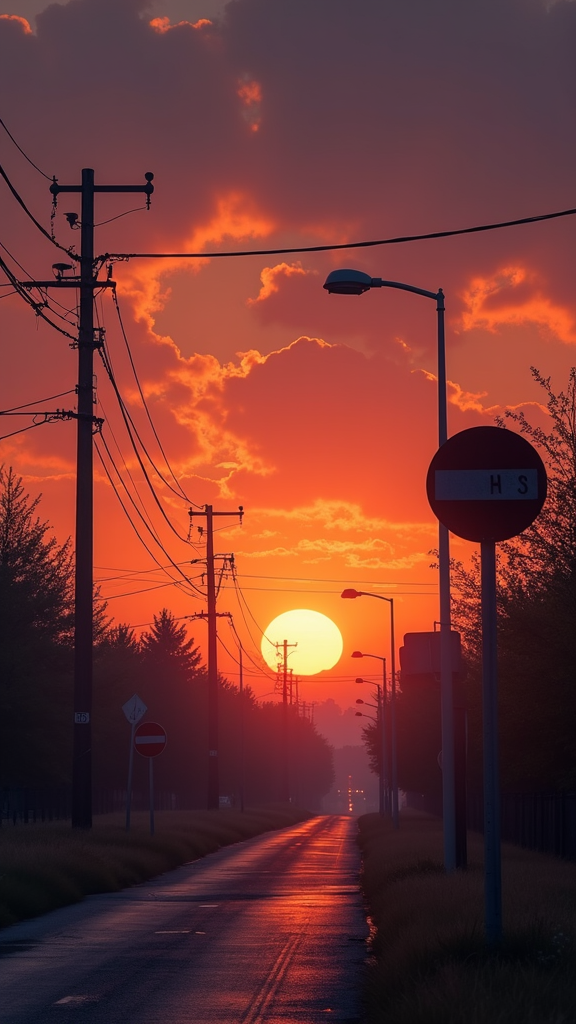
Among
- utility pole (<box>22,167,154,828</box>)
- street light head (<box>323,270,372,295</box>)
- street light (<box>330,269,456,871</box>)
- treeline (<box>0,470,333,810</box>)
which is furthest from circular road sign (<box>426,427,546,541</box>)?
treeline (<box>0,470,333,810</box>)

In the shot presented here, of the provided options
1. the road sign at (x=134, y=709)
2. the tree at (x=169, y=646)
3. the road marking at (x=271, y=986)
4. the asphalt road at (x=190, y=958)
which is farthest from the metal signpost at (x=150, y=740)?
the tree at (x=169, y=646)

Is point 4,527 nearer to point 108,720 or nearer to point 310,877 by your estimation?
point 108,720

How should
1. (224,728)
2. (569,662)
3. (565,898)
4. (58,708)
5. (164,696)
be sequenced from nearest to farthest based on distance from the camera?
(565,898) → (569,662) → (58,708) → (164,696) → (224,728)

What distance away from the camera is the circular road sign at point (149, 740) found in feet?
108

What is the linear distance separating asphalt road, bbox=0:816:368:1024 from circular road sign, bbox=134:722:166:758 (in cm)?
666

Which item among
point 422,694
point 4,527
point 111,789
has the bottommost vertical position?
point 111,789

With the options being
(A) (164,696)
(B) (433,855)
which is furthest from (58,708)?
(A) (164,696)

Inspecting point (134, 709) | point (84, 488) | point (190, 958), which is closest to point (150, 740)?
point (134, 709)

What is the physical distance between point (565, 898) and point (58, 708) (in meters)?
38.6

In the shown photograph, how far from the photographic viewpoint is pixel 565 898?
15711 millimetres

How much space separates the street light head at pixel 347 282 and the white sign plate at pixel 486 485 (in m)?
8.49

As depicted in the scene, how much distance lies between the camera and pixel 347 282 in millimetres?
18516

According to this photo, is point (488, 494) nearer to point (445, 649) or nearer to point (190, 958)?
point (190, 958)

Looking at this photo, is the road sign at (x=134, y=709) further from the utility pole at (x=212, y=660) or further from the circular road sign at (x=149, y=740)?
the utility pole at (x=212, y=660)
